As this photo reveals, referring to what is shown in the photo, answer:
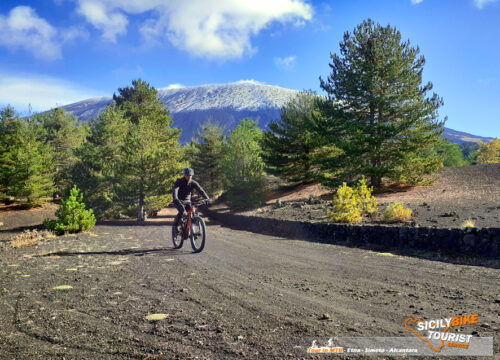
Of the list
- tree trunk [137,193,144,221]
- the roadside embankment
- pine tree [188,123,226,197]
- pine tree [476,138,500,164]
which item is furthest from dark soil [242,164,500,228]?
pine tree [476,138,500,164]

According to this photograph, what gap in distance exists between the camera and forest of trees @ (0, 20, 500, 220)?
20125 millimetres

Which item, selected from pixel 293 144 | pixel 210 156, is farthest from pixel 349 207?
pixel 210 156

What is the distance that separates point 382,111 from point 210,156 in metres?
24.4

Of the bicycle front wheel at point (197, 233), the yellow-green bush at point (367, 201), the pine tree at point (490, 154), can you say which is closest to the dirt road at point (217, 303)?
the bicycle front wheel at point (197, 233)

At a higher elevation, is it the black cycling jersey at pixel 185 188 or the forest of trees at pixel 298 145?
the forest of trees at pixel 298 145

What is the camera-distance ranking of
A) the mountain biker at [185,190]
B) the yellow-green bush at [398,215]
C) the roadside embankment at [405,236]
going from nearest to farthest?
the roadside embankment at [405,236] < the mountain biker at [185,190] < the yellow-green bush at [398,215]

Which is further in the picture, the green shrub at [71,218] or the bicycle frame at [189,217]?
the green shrub at [71,218]

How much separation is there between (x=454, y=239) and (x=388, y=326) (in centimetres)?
648

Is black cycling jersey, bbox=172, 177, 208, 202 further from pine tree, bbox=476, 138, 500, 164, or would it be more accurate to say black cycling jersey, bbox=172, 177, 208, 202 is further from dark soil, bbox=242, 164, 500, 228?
pine tree, bbox=476, 138, 500, 164

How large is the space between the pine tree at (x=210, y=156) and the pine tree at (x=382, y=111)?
2070 cm

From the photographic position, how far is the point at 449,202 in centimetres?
1350

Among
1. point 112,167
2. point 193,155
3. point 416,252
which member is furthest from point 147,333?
point 193,155

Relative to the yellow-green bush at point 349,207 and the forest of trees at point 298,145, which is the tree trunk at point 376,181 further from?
the yellow-green bush at point 349,207

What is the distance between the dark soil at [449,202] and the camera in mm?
10148
